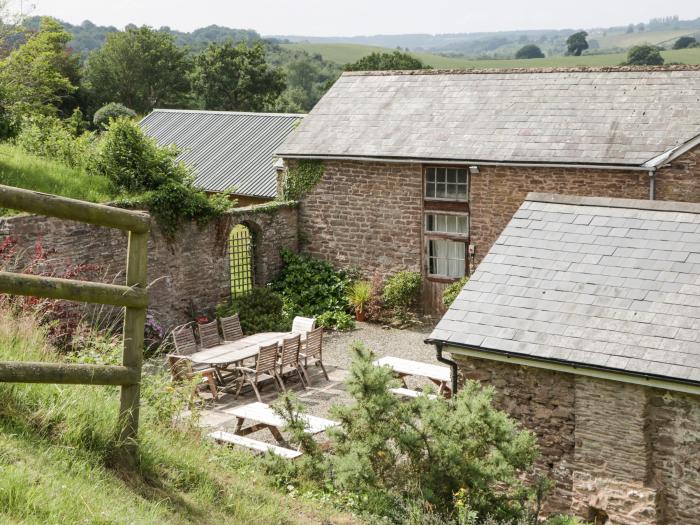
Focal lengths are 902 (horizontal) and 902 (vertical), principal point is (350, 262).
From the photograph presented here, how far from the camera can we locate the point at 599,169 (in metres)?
18.3

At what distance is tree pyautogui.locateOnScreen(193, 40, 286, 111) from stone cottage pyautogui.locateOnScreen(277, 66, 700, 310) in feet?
116

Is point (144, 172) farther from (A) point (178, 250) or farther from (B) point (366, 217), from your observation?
(B) point (366, 217)

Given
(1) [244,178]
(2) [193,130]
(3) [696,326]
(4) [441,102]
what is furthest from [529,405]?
(2) [193,130]

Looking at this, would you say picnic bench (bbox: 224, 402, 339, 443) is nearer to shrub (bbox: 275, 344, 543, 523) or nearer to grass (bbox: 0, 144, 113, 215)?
shrub (bbox: 275, 344, 543, 523)

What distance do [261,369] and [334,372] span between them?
2.23 meters

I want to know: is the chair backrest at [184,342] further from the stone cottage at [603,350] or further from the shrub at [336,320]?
the stone cottage at [603,350]

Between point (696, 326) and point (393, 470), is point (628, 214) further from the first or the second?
point (393, 470)

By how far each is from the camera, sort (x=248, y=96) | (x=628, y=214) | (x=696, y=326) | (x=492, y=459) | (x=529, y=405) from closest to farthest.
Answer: (x=492, y=459) < (x=696, y=326) < (x=529, y=405) < (x=628, y=214) < (x=248, y=96)

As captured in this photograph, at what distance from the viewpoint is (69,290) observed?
18.6 ft

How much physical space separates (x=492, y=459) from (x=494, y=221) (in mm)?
11757

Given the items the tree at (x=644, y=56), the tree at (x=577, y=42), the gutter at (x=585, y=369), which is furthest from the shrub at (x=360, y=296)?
the tree at (x=577, y=42)

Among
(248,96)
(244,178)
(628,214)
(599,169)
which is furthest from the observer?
(248,96)

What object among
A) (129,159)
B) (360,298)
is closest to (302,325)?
(360,298)

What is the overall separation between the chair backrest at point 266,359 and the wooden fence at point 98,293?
9.13 meters
